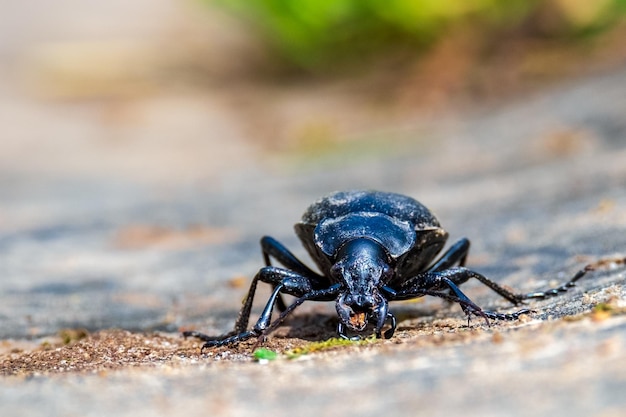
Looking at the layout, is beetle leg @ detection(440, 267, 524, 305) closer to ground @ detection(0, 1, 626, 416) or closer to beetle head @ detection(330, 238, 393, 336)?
ground @ detection(0, 1, 626, 416)

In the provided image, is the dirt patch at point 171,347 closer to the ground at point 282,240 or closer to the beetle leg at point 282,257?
the ground at point 282,240

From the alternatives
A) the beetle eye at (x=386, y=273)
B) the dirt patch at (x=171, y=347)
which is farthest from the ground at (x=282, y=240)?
the beetle eye at (x=386, y=273)

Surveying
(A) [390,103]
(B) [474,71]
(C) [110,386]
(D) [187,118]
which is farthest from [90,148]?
(C) [110,386]

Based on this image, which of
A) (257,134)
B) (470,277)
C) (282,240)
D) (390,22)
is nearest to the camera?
(470,277)

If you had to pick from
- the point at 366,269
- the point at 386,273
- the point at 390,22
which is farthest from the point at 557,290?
the point at 390,22

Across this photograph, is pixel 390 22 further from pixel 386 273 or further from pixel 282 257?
pixel 386 273

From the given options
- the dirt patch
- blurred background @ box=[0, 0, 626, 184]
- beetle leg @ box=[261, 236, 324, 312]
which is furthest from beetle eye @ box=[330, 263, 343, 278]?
blurred background @ box=[0, 0, 626, 184]
